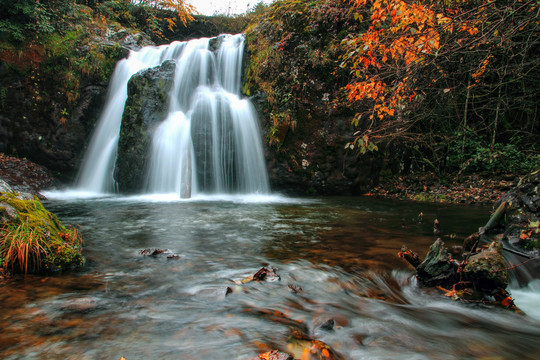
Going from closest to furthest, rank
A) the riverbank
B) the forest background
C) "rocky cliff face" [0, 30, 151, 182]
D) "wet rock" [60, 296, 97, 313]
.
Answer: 1. "wet rock" [60, 296, 97, 313]
2. the riverbank
3. the forest background
4. "rocky cliff face" [0, 30, 151, 182]

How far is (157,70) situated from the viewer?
1116 centimetres

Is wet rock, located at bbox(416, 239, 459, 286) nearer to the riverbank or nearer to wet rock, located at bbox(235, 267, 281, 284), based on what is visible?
wet rock, located at bbox(235, 267, 281, 284)

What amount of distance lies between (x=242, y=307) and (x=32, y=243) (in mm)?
2203

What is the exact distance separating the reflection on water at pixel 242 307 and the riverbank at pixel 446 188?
16.2ft

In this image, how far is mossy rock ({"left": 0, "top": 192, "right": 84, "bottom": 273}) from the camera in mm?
2793

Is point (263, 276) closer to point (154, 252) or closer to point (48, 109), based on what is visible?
point (154, 252)

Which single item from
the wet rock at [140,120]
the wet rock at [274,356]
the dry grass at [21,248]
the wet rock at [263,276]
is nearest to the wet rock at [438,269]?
the wet rock at [263,276]

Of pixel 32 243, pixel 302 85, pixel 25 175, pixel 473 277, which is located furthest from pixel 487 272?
pixel 25 175

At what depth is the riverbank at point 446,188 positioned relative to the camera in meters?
8.61

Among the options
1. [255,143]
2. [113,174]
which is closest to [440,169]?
[255,143]

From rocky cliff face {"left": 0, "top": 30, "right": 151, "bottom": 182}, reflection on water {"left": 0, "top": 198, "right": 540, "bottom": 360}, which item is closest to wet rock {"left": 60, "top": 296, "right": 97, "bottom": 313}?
reflection on water {"left": 0, "top": 198, "right": 540, "bottom": 360}

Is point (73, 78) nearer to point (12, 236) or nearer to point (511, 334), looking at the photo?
point (12, 236)

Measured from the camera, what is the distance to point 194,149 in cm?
1042

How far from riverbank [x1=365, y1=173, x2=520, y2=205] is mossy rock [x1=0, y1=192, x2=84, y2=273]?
909cm
